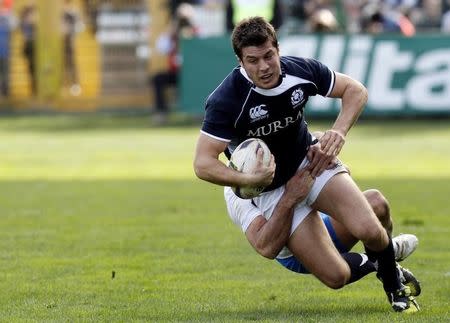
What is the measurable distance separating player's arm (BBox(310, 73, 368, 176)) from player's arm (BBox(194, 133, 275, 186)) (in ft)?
1.21

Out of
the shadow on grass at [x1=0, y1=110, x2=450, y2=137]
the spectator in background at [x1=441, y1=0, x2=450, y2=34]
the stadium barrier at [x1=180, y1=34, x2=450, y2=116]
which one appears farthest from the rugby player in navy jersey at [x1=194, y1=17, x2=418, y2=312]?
the spectator in background at [x1=441, y1=0, x2=450, y2=34]

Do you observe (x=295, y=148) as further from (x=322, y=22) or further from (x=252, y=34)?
(x=322, y=22)

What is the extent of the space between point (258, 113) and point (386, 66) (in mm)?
15834

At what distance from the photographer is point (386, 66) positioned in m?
23.3

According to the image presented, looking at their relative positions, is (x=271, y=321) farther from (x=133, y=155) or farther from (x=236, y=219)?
(x=133, y=155)

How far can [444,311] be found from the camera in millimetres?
7574

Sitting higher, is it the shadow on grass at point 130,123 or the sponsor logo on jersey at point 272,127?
the sponsor logo on jersey at point 272,127

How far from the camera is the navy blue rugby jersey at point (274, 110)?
7723 millimetres

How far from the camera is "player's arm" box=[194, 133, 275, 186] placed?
752 centimetres

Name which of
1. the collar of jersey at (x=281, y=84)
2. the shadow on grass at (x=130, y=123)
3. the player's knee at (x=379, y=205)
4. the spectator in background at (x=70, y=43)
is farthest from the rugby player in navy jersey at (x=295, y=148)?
the spectator in background at (x=70, y=43)

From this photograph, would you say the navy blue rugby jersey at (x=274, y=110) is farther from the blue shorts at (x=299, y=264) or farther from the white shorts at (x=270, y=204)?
the blue shorts at (x=299, y=264)

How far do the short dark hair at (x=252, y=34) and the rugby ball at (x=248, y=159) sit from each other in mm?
511

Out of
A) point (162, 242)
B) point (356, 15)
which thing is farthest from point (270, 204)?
point (356, 15)

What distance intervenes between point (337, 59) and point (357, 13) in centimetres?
437
